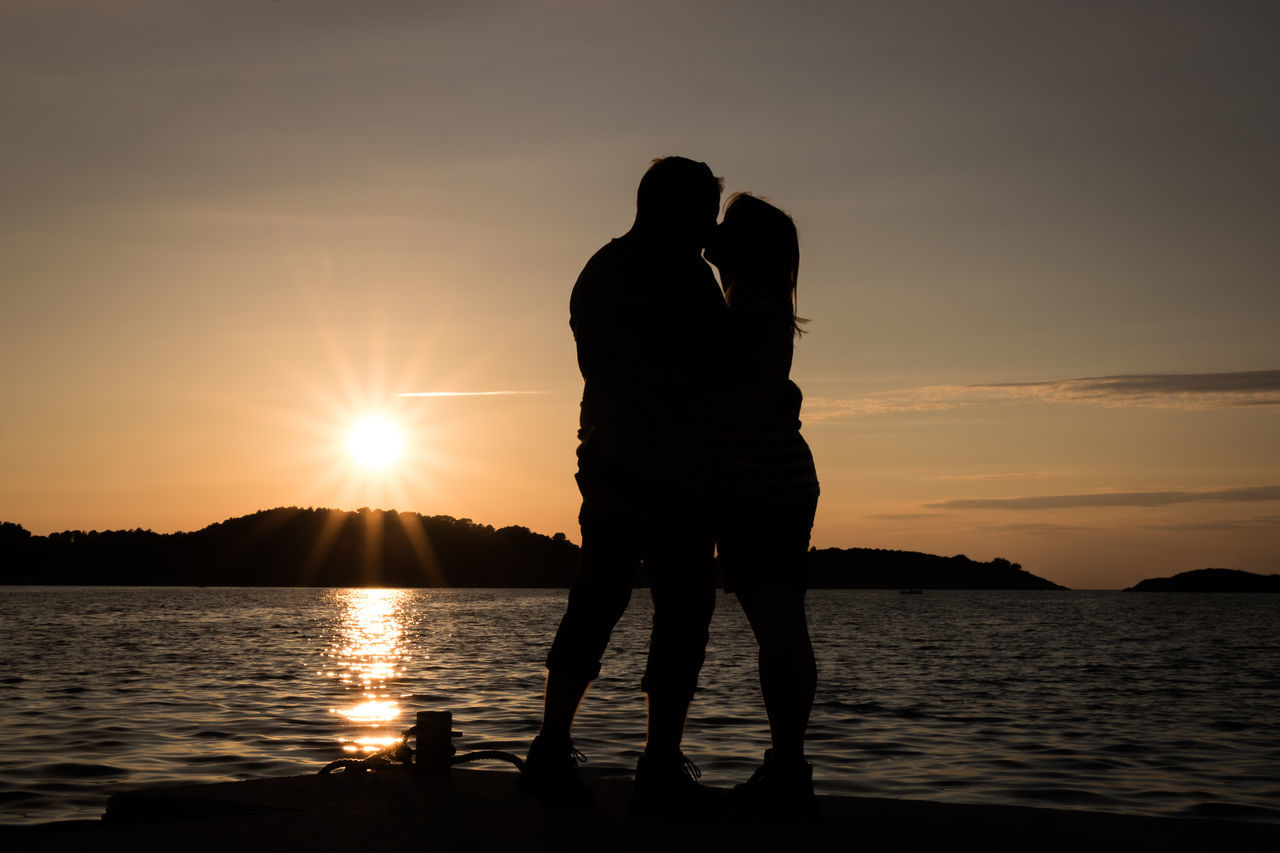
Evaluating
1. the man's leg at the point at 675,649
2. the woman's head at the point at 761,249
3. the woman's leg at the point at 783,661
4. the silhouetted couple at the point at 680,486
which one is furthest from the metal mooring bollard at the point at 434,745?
the woman's head at the point at 761,249

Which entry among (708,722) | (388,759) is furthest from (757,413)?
(708,722)

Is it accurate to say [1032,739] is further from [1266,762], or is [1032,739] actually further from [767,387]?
[767,387]

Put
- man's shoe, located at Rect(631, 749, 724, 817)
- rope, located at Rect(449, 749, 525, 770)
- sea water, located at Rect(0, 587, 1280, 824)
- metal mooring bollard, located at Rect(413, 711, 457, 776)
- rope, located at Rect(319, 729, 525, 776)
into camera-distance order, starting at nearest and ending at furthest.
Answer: man's shoe, located at Rect(631, 749, 724, 817), rope, located at Rect(449, 749, 525, 770), rope, located at Rect(319, 729, 525, 776), metal mooring bollard, located at Rect(413, 711, 457, 776), sea water, located at Rect(0, 587, 1280, 824)

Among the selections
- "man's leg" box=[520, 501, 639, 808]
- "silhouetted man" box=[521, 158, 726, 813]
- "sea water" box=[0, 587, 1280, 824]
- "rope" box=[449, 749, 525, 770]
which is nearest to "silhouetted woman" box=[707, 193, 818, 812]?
"silhouetted man" box=[521, 158, 726, 813]

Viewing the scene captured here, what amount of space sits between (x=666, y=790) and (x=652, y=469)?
3.44 feet

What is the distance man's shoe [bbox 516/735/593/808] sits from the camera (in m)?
3.90

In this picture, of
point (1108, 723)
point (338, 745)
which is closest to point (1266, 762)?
point (1108, 723)

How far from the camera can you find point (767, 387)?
12.9 feet

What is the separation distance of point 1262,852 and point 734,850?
1.55m

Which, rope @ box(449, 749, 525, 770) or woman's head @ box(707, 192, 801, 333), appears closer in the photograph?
woman's head @ box(707, 192, 801, 333)

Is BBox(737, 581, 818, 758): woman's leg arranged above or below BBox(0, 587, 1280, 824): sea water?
above

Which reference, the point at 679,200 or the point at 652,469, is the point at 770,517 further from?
the point at 679,200

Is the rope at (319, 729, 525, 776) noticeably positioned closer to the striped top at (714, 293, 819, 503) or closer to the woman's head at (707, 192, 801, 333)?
the striped top at (714, 293, 819, 503)

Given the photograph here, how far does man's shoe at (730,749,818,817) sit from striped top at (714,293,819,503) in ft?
2.92
